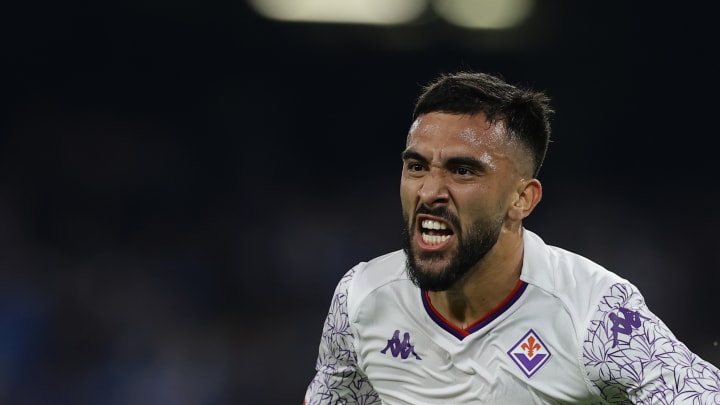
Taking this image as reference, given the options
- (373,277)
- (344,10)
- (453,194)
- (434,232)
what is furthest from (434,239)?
(344,10)

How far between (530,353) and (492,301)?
18 centimetres

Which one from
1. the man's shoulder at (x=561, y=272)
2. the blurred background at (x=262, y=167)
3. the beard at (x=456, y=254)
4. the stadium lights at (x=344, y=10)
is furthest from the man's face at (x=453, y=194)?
the stadium lights at (x=344, y=10)

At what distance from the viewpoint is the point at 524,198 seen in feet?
7.80

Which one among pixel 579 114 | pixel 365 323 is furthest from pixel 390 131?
pixel 365 323

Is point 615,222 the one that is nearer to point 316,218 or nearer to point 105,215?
point 316,218

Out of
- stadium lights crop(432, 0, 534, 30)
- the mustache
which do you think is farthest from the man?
stadium lights crop(432, 0, 534, 30)

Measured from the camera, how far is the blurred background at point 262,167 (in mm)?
4309

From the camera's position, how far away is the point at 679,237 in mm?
4621

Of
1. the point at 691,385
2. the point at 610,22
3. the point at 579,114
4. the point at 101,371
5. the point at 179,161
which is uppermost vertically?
the point at 610,22

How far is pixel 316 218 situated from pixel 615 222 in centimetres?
150

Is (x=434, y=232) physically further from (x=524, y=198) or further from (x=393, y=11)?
(x=393, y=11)

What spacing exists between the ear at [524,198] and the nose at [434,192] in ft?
0.73

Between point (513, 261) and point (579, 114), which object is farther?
point (579, 114)

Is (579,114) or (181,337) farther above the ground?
(579,114)
